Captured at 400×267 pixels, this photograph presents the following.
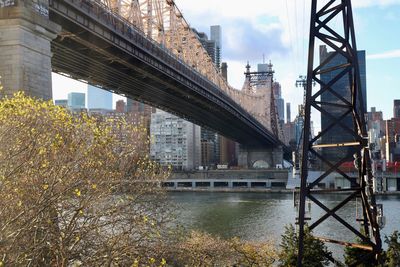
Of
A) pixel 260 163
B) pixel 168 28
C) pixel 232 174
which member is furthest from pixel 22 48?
pixel 260 163

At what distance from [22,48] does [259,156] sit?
275 ft

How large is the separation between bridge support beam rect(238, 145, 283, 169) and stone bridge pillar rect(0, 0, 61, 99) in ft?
268

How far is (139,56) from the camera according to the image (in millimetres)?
30234

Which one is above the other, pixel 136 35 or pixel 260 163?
pixel 136 35

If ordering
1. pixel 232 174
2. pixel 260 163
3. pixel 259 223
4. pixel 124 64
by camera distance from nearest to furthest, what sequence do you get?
1. pixel 124 64
2. pixel 259 223
3. pixel 232 174
4. pixel 260 163

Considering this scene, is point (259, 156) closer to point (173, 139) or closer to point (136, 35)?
point (173, 139)

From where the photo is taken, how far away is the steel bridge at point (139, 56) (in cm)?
2402

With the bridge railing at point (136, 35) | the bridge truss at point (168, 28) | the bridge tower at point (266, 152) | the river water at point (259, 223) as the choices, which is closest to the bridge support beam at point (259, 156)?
the bridge tower at point (266, 152)

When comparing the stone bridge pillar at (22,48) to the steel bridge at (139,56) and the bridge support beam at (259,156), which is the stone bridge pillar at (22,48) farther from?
the bridge support beam at (259,156)

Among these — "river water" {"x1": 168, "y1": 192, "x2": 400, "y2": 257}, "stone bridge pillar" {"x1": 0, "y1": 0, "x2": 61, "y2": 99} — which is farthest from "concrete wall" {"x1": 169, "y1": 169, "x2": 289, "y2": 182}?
"stone bridge pillar" {"x1": 0, "y1": 0, "x2": 61, "y2": 99}

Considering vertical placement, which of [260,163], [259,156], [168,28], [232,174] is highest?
[168,28]

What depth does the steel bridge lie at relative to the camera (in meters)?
24.0

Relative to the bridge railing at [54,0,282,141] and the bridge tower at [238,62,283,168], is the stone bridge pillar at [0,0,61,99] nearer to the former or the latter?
the bridge railing at [54,0,282,141]

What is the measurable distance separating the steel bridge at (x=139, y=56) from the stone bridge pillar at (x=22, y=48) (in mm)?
2812
